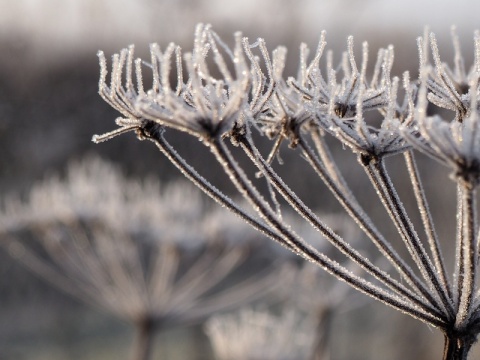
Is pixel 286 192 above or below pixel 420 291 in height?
above

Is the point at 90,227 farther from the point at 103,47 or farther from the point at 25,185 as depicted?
the point at 103,47

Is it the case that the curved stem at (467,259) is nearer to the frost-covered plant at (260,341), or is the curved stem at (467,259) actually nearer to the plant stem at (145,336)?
the frost-covered plant at (260,341)

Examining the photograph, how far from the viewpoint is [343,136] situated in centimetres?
90

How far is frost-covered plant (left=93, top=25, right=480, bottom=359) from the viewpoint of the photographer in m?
0.81

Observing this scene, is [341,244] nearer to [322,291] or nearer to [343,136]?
[343,136]

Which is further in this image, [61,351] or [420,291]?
[61,351]

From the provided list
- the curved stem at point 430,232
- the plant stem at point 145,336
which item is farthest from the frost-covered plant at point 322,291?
the curved stem at point 430,232

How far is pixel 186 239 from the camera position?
287cm

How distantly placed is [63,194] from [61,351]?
4.87 metres

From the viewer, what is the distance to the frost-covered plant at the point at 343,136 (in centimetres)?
81

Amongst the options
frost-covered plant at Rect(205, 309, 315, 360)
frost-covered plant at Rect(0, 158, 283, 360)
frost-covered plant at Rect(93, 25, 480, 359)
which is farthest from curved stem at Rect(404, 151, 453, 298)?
frost-covered plant at Rect(0, 158, 283, 360)

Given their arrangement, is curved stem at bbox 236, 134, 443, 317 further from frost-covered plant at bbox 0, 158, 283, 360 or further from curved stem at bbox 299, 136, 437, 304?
frost-covered plant at bbox 0, 158, 283, 360

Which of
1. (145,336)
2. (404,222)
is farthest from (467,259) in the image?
(145,336)

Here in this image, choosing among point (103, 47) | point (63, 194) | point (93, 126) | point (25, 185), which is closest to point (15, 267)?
point (25, 185)
